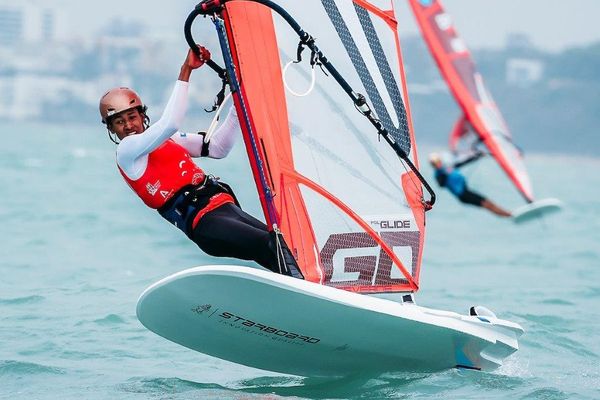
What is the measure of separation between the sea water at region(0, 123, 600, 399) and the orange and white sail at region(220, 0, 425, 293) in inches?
21.9

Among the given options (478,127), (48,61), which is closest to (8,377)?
(478,127)

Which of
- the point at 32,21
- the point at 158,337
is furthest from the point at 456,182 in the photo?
the point at 32,21

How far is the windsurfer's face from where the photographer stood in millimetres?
5078

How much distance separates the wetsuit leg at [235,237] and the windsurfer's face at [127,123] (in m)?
0.48

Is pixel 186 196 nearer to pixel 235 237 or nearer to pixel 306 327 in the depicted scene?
pixel 235 237

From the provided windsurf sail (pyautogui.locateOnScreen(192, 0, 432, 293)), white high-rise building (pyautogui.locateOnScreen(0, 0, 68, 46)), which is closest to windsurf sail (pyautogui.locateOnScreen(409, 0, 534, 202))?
windsurf sail (pyautogui.locateOnScreen(192, 0, 432, 293))

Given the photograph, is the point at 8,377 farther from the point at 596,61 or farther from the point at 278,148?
the point at 596,61

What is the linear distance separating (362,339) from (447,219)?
1823 cm

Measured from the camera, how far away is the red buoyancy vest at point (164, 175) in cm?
507

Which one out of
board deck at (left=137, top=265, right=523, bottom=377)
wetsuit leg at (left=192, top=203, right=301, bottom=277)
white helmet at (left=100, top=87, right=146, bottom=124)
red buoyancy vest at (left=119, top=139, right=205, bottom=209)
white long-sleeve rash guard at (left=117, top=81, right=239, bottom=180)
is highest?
white helmet at (left=100, top=87, right=146, bottom=124)

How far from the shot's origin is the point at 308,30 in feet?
17.8

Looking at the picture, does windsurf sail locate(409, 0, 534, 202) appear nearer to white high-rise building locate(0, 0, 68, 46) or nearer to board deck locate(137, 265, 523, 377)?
board deck locate(137, 265, 523, 377)

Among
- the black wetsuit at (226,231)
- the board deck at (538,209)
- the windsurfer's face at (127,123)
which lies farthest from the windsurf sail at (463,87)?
the windsurfer's face at (127,123)

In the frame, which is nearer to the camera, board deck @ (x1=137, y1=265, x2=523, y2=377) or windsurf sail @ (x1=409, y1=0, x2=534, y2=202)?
board deck @ (x1=137, y1=265, x2=523, y2=377)
